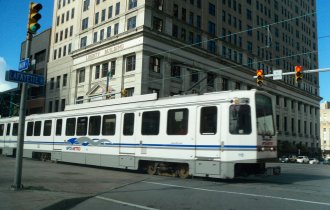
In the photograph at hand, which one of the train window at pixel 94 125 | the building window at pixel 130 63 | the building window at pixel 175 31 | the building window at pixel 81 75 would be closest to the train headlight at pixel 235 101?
the train window at pixel 94 125

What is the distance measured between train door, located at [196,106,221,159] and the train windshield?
158cm

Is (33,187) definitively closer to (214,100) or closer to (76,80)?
(214,100)

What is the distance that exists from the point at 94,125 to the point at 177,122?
6482 mm

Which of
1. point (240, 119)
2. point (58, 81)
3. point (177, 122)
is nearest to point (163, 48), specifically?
point (58, 81)

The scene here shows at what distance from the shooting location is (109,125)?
19.9m

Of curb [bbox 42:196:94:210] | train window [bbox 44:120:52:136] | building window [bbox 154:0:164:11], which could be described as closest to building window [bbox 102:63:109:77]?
building window [bbox 154:0:164:11]

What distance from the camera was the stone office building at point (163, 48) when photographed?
159 ft

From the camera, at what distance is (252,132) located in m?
14.2

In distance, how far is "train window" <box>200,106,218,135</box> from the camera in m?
14.9

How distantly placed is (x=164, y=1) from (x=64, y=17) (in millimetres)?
23580

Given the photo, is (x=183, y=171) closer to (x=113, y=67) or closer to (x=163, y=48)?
(x=163, y=48)

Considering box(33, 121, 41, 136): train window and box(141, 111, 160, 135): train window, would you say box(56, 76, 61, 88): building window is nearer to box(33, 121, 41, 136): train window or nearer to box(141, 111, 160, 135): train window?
box(33, 121, 41, 136): train window

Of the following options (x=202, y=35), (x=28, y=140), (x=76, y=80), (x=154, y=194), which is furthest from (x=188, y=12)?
(x=154, y=194)

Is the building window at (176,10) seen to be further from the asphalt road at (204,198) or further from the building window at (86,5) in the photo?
the asphalt road at (204,198)
